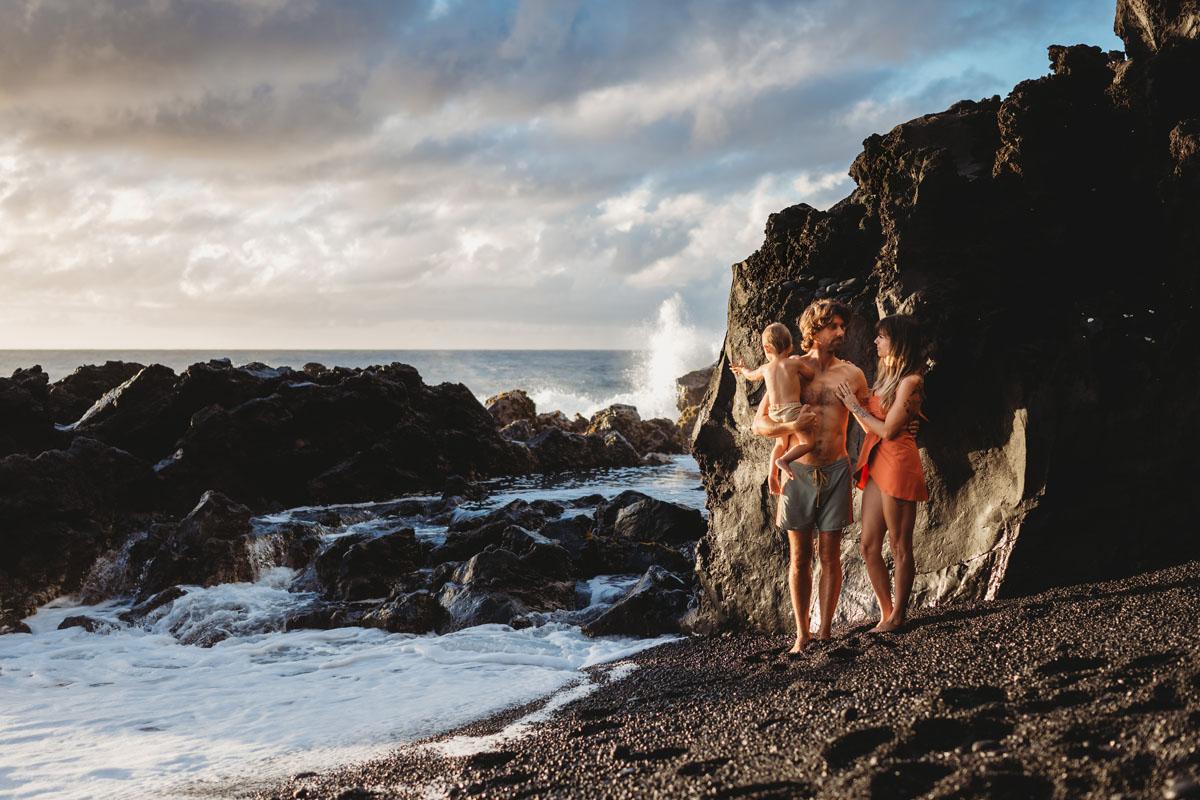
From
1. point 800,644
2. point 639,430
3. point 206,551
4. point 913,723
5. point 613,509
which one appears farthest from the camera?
point 639,430

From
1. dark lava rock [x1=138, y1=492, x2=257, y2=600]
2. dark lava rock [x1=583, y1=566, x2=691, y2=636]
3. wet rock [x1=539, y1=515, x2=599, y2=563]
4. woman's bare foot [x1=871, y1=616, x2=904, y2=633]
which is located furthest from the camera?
wet rock [x1=539, y1=515, x2=599, y2=563]

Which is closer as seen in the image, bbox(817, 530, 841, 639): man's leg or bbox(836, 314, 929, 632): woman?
bbox(836, 314, 929, 632): woman

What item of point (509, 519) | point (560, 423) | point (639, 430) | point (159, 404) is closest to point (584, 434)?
point (639, 430)

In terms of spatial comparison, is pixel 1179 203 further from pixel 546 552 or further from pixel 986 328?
pixel 546 552

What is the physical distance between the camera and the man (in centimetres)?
583

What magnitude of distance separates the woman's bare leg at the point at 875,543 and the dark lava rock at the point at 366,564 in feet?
24.9

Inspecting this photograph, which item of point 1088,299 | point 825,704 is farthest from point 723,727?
Answer: point 1088,299

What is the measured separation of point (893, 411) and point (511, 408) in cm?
2816

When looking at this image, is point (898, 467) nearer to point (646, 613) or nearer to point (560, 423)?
point (646, 613)

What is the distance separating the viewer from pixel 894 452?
223 inches

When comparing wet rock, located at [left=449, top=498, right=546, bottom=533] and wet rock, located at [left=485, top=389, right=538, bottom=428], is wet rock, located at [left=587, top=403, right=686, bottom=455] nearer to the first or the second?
wet rock, located at [left=485, top=389, right=538, bottom=428]

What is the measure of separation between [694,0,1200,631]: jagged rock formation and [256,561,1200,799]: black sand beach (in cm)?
49

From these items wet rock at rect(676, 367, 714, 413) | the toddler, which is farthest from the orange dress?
wet rock at rect(676, 367, 714, 413)

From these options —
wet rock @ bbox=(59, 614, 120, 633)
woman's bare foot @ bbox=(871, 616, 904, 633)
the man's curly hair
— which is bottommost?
wet rock @ bbox=(59, 614, 120, 633)
